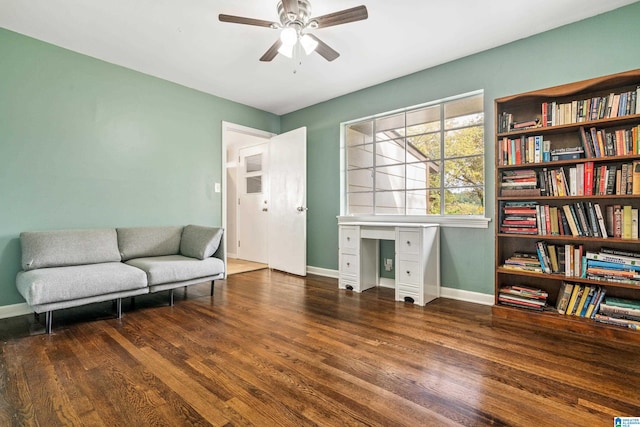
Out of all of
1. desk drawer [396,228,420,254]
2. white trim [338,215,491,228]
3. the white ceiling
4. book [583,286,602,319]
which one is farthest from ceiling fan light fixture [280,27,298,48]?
book [583,286,602,319]

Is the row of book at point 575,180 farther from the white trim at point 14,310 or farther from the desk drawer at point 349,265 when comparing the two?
the white trim at point 14,310

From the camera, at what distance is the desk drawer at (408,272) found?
2973 mm

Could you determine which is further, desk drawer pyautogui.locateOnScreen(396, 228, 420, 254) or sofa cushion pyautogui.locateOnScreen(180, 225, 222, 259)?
sofa cushion pyautogui.locateOnScreen(180, 225, 222, 259)

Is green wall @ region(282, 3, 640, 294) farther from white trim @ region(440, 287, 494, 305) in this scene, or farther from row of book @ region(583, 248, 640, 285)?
row of book @ region(583, 248, 640, 285)

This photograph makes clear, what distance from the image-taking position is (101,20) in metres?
2.51

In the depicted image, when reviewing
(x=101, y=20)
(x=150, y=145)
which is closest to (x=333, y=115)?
(x=150, y=145)


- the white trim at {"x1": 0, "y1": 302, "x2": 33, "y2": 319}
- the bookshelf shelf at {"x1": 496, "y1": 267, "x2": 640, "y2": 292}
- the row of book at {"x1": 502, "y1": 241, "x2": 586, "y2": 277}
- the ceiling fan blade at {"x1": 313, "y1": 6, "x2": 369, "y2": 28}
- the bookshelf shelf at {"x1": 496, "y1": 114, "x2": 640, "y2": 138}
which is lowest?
the white trim at {"x1": 0, "y1": 302, "x2": 33, "y2": 319}

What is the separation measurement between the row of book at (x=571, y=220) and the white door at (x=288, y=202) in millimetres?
2421

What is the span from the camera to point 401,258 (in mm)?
3082

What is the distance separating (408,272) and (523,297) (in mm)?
968

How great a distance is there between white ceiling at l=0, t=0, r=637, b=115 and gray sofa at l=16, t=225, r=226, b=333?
5.84 feet

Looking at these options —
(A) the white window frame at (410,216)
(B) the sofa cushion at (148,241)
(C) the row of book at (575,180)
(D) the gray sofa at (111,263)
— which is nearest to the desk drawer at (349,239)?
(A) the white window frame at (410,216)

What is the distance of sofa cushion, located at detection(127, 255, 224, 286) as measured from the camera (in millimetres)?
2785

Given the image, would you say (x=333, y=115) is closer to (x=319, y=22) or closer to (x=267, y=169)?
(x=267, y=169)
